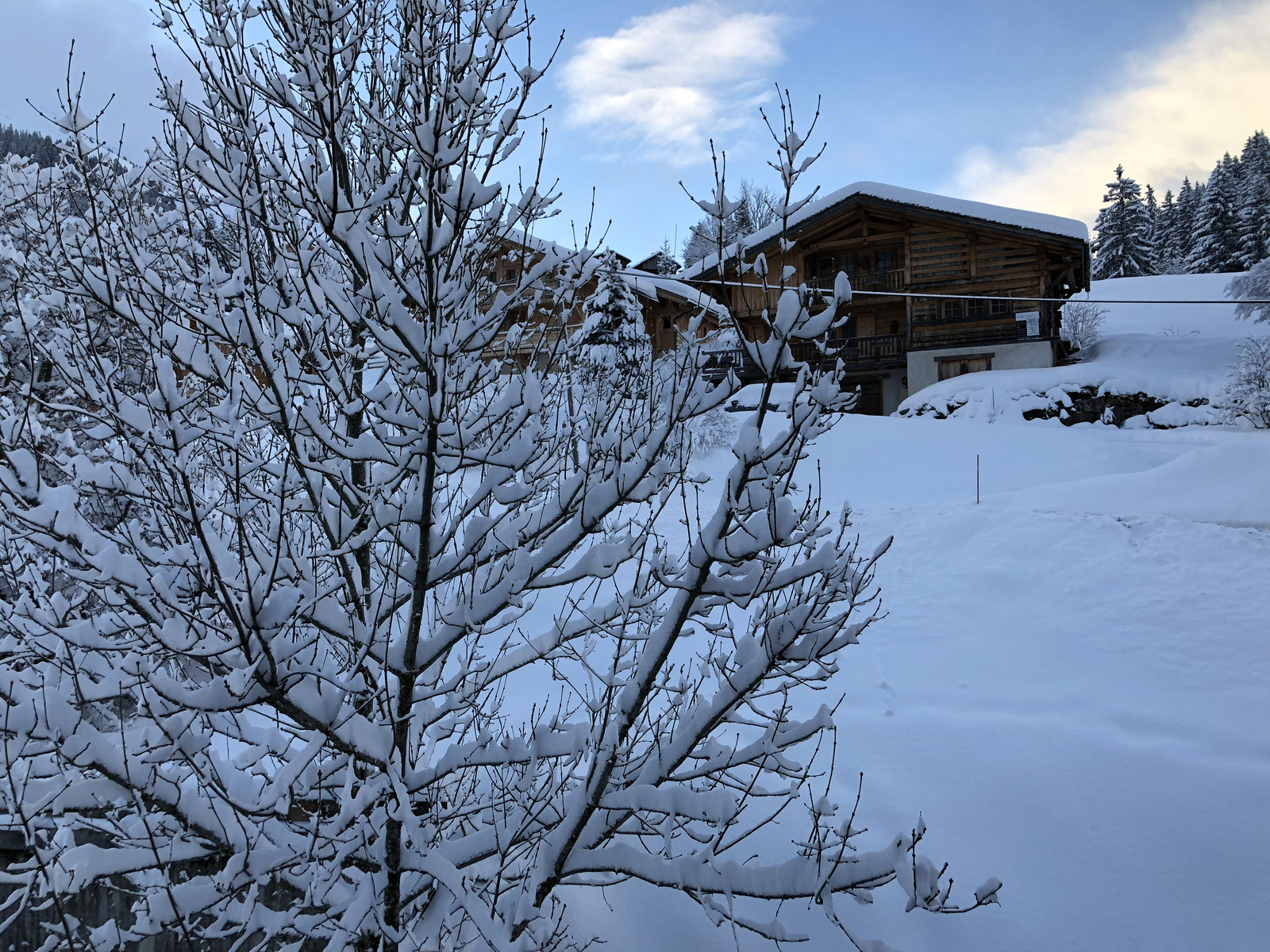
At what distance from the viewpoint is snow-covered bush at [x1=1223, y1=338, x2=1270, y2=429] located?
1514cm

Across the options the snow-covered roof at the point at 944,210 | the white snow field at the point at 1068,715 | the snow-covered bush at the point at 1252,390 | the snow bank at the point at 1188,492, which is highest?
the snow-covered roof at the point at 944,210

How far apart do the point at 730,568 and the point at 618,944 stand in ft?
9.58

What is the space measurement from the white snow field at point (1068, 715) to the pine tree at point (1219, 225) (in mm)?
38091

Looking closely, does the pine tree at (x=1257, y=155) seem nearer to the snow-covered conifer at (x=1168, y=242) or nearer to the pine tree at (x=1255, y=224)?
the pine tree at (x=1255, y=224)

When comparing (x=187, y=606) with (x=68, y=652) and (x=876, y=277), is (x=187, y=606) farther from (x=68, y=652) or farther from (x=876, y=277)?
(x=876, y=277)

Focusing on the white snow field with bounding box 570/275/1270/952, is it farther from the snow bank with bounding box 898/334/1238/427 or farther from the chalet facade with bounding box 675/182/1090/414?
the chalet facade with bounding box 675/182/1090/414

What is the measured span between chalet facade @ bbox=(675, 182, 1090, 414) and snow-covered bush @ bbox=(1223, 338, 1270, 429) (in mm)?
4964

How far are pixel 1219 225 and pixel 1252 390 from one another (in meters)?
33.3

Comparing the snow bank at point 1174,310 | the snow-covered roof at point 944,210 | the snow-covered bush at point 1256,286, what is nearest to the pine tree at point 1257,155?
the snow bank at point 1174,310

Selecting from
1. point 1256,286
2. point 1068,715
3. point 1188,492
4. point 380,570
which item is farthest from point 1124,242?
point 380,570

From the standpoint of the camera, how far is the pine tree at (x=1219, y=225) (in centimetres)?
3909

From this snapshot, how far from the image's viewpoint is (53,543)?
2.22m

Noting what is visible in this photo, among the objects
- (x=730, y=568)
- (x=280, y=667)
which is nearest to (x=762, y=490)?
(x=730, y=568)

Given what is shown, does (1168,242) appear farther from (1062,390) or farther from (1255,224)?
(1062,390)
